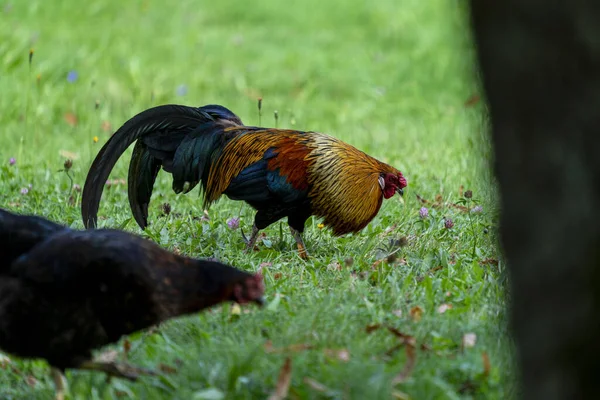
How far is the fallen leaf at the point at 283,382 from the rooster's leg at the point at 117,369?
548 mm

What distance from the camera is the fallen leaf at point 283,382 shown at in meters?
2.99

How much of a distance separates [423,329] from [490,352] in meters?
0.35

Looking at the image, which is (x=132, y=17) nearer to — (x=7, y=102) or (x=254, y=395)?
(x=7, y=102)

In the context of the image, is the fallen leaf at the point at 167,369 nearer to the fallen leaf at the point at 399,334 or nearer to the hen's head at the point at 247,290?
the hen's head at the point at 247,290

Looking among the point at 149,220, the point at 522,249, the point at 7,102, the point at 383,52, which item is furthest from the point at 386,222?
the point at 383,52

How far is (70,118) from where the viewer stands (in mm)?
9273

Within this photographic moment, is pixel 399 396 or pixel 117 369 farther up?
pixel 399 396

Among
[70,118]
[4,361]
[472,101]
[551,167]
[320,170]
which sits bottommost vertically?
[4,361]

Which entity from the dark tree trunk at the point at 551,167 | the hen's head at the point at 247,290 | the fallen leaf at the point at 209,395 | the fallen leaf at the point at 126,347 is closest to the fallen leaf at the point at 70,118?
the fallen leaf at the point at 126,347

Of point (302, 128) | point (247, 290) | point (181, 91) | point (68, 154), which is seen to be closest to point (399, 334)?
point (247, 290)

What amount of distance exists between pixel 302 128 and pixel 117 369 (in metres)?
5.66

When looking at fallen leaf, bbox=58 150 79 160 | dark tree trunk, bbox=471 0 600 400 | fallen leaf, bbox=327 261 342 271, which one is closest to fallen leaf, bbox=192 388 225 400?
dark tree trunk, bbox=471 0 600 400

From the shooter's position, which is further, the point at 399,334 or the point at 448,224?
the point at 448,224

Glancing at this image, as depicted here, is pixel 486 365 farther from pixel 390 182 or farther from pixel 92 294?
pixel 390 182
